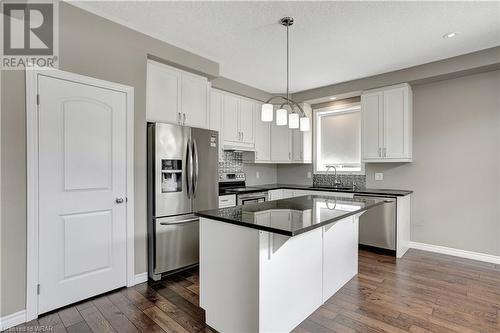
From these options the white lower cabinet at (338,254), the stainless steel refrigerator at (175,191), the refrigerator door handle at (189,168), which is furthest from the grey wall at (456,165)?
the refrigerator door handle at (189,168)

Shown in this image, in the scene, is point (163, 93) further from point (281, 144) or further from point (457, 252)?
point (457, 252)

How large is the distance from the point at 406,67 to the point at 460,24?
3.73ft

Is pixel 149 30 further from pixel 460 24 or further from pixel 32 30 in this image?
pixel 460 24

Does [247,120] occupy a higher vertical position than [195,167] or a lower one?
higher

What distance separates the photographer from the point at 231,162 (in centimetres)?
477

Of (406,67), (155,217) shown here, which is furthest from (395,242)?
(155,217)

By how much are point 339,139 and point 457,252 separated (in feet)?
8.01

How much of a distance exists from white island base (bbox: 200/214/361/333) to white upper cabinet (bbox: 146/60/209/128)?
A: 165 centimetres

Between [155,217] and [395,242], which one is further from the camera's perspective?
[395,242]

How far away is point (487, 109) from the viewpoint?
348cm

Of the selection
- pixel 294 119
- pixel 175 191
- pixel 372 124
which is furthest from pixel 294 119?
pixel 372 124

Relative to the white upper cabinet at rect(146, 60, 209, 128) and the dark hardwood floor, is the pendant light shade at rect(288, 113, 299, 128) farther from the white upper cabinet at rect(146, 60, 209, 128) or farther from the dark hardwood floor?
the dark hardwood floor

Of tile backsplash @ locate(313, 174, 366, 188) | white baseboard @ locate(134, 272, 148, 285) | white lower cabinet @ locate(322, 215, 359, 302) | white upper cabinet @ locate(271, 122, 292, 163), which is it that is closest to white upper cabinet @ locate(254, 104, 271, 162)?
white upper cabinet @ locate(271, 122, 292, 163)

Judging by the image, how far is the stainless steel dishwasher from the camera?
12.2 feet
